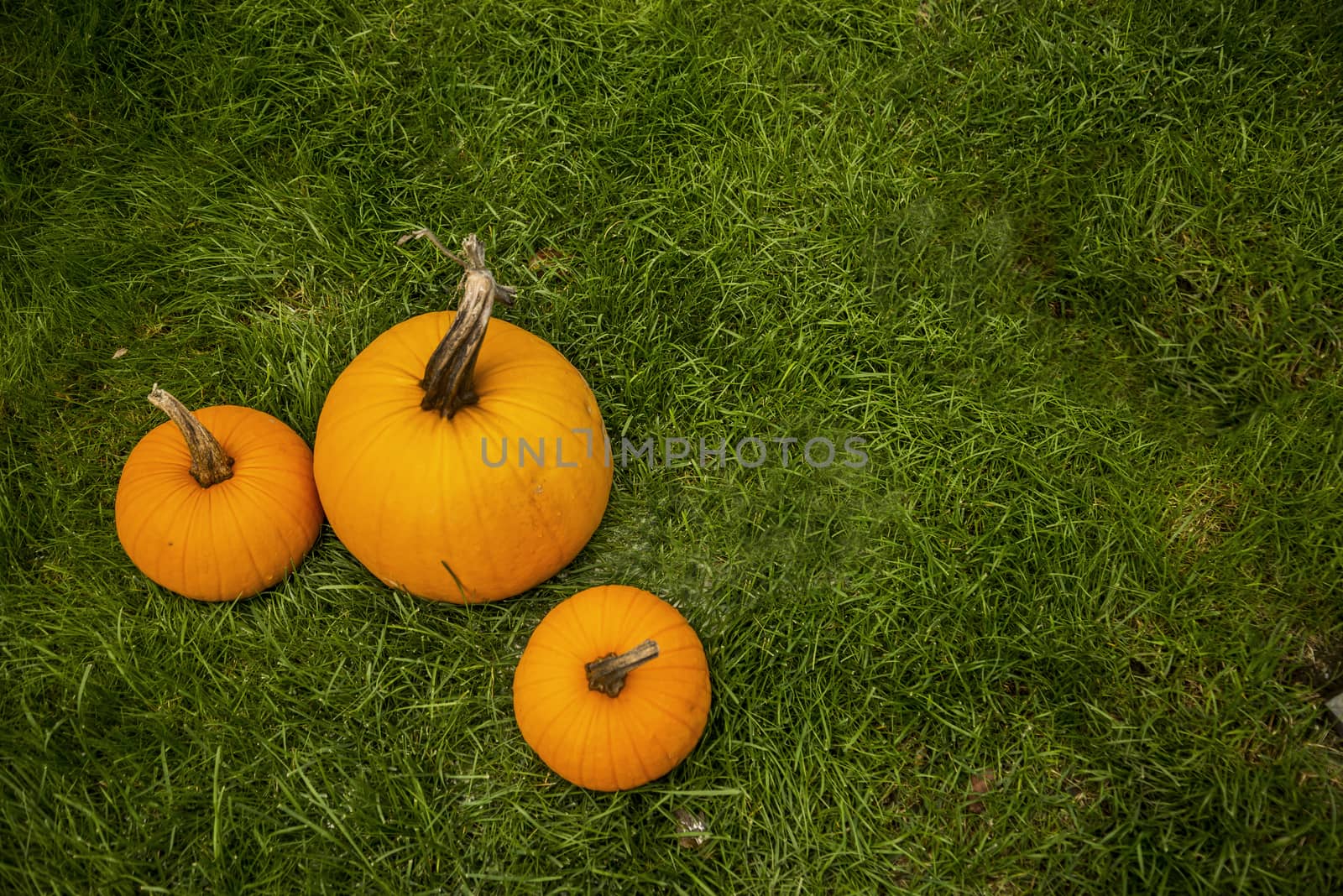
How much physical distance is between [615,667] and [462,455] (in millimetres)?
788

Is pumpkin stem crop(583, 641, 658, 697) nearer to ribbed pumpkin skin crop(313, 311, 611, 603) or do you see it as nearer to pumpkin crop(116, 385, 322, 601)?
ribbed pumpkin skin crop(313, 311, 611, 603)

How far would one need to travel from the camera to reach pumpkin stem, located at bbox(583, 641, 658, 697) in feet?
8.00

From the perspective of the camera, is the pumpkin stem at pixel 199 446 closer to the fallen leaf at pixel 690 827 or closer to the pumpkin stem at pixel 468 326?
the pumpkin stem at pixel 468 326

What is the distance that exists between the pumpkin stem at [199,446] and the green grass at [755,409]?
47 cm

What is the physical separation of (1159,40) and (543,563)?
369cm

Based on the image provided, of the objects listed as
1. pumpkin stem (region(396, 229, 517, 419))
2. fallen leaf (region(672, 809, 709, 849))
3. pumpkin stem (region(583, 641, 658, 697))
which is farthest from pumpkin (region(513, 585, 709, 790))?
pumpkin stem (region(396, 229, 517, 419))

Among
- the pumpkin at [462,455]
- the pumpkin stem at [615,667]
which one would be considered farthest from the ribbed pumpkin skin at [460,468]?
the pumpkin stem at [615,667]

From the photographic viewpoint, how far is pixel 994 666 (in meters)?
3.02

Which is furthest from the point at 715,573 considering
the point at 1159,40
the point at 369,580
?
the point at 1159,40

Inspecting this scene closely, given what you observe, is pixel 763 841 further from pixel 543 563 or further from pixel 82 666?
pixel 82 666

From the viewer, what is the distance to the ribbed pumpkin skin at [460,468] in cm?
264

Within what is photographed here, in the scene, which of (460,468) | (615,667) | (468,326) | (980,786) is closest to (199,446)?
(460,468)

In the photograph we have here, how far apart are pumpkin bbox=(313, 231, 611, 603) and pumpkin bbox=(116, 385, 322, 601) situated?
22cm

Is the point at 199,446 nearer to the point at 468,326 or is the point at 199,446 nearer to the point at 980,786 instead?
the point at 468,326
